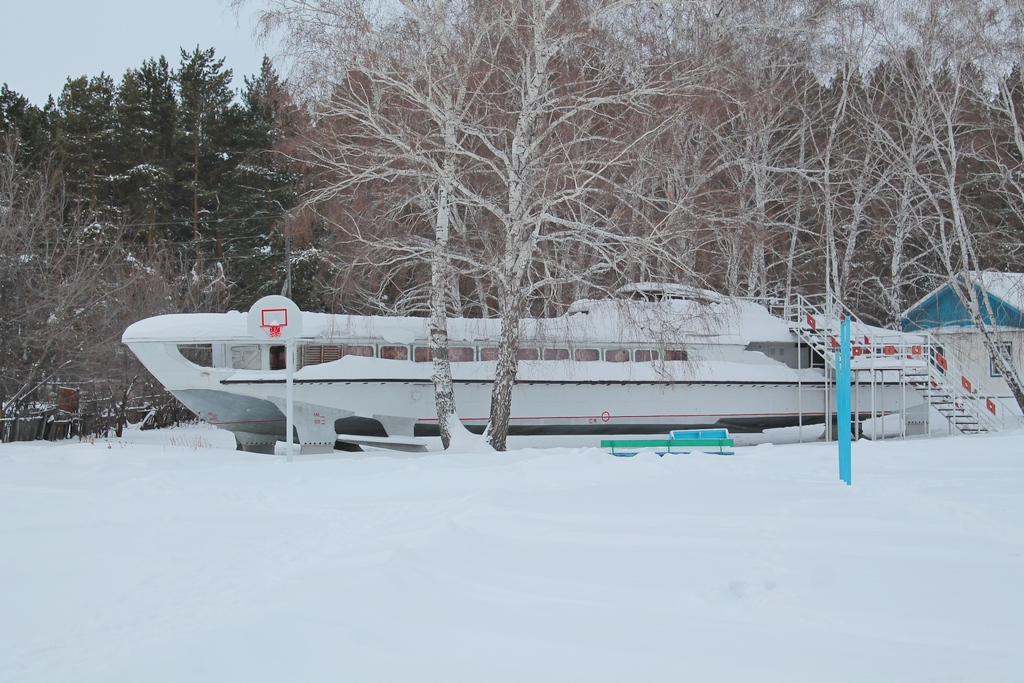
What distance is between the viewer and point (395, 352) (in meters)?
15.7

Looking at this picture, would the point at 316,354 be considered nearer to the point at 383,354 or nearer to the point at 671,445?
the point at 383,354

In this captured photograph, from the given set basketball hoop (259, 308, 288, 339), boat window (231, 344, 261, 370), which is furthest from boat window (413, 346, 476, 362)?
basketball hoop (259, 308, 288, 339)

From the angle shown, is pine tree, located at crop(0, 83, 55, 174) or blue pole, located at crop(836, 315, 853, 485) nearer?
blue pole, located at crop(836, 315, 853, 485)

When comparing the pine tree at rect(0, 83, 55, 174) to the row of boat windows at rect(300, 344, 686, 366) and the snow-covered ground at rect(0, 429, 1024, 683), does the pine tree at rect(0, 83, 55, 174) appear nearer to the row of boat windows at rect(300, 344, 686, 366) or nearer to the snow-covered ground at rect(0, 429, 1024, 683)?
the row of boat windows at rect(300, 344, 686, 366)

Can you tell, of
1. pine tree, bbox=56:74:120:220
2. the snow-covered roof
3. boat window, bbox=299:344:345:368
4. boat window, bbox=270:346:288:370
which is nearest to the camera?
boat window, bbox=270:346:288:370

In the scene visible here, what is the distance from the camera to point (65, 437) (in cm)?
2116

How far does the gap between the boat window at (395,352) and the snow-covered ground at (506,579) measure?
23.5ft

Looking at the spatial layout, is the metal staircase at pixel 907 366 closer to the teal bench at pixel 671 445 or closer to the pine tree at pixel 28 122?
the teal bench at pixel 671 445

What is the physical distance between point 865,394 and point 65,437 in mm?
19392

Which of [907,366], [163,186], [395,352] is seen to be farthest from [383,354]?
[163,186]

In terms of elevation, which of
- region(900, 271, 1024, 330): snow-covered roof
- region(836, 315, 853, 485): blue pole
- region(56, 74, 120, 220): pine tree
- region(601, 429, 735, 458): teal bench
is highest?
region(56, 74, 120, 220): pine tree

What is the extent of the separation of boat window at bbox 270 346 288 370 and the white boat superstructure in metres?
0.02

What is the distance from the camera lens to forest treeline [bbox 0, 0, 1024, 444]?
13.3 meters

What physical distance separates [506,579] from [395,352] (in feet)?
35.9
